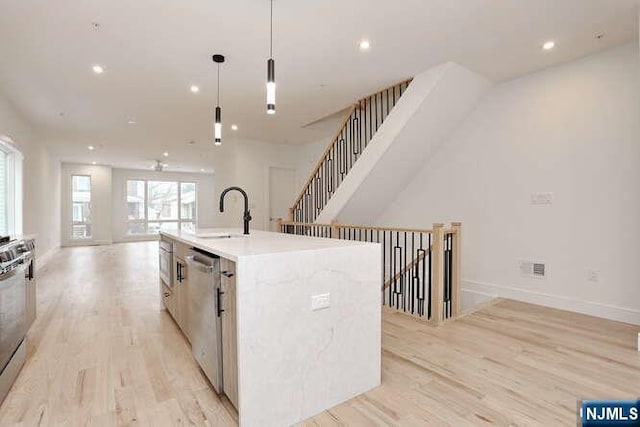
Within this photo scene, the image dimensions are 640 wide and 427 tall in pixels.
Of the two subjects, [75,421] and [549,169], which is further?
[549,169]

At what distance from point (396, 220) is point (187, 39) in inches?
151

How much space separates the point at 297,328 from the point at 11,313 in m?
1.98

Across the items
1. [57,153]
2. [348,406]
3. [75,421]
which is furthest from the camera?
[57,153]

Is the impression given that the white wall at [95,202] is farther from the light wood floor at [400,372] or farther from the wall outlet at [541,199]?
the wall outlet at [541,199]

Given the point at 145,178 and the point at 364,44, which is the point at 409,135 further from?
the point at 145,178

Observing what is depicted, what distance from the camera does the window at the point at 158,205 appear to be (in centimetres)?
1183

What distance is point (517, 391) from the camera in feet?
6.54

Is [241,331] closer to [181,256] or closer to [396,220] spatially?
[181,256]

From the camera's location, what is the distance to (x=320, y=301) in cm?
179

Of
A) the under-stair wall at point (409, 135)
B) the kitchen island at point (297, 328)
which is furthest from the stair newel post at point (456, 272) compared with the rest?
the kitchen island at point (297, 328)

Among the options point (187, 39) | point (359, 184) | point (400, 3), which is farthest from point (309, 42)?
point (359, 184)

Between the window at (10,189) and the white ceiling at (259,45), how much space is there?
757 millimetres

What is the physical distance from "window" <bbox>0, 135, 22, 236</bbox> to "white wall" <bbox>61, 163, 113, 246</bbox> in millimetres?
5806

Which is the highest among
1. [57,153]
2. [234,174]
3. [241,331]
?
[57,153]
